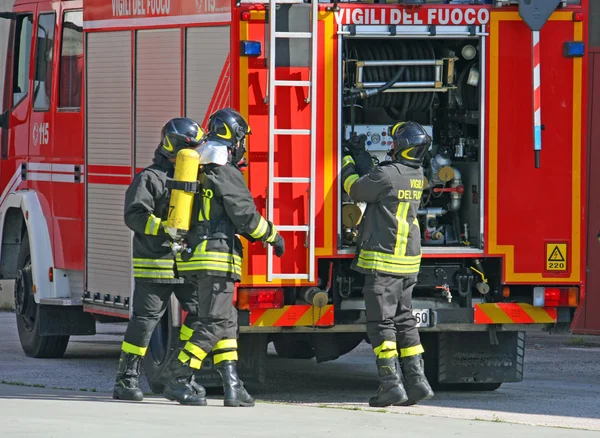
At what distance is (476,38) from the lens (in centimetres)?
958

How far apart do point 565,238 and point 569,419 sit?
1.24 meters

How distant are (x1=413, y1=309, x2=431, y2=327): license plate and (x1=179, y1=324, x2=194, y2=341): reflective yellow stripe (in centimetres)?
145

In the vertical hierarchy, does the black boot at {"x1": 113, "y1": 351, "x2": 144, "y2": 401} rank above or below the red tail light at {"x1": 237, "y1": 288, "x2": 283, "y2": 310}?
below

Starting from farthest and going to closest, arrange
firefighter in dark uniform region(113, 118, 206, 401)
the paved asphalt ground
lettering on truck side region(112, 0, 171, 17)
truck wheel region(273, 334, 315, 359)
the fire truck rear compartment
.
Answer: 1. truck wheel region(273, 334, 315, 359)
2. lettering on truck side region(112, 0, 171, 17)
3. the fire truck rear compartment
4. firefighter in dark uniform region(113, 118, 206, 401)
5. the paved asphalt ground

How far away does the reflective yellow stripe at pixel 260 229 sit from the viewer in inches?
345

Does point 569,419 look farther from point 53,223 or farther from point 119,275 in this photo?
point 53,223

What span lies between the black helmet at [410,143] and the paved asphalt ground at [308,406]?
1565 millimetres

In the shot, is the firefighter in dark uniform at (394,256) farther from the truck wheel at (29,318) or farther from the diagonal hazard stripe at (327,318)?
the truck wheel at (29,318)

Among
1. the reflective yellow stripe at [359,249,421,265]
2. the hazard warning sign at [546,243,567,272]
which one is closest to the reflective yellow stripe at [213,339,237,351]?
the reflective yellow stripe at [359,249,421,265]

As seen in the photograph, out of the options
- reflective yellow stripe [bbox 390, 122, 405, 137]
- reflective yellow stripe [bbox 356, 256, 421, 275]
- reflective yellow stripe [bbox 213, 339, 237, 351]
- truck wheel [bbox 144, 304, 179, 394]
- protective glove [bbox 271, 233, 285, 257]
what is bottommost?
truck wheel [bbox 144, 304, 179, 394]

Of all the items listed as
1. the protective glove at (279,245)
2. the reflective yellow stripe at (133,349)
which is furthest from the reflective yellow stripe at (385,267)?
the reflective yellow stripe at (133,349)

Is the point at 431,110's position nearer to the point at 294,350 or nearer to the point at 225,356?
the point at 225,356

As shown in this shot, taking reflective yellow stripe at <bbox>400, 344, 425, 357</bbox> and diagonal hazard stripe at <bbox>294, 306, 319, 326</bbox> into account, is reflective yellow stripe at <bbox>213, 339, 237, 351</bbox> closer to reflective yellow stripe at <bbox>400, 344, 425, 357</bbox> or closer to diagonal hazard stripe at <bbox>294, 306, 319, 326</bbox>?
diagonal hazard stripe at <bbox>294, 306, 319, 326</bbox>

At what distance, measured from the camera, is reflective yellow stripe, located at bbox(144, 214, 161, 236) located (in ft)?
Answer: 29.4
